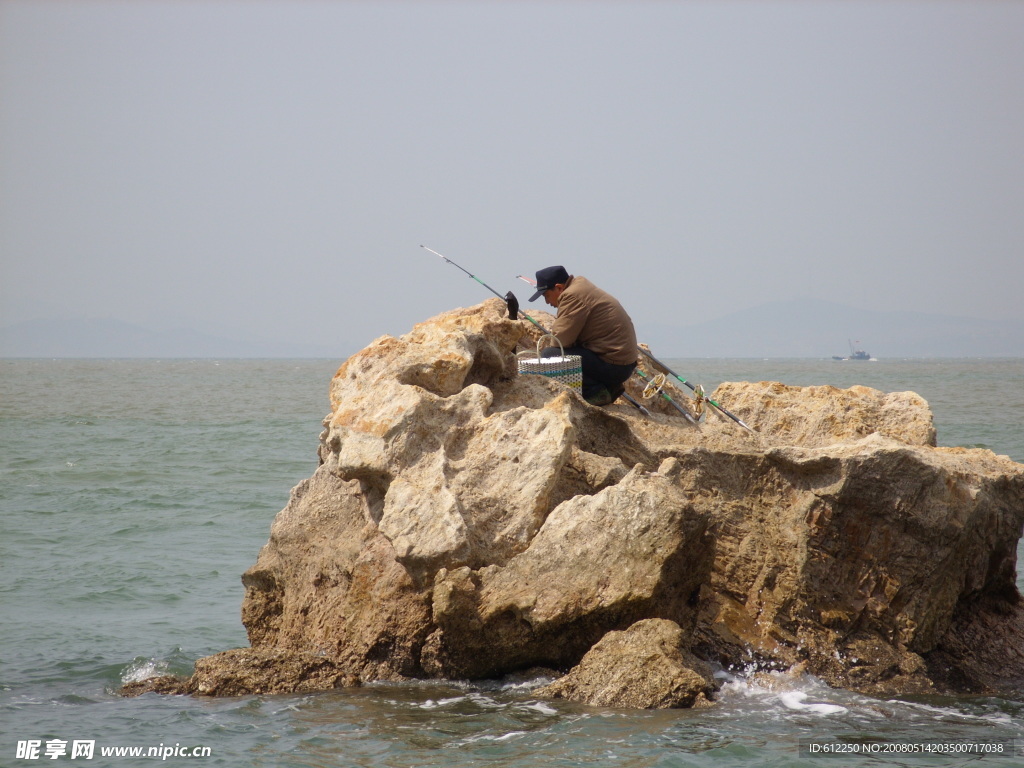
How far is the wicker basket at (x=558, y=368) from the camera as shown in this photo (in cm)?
853

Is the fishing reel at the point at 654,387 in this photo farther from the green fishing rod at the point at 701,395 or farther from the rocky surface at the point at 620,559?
the rocky surface at the point at 620,559

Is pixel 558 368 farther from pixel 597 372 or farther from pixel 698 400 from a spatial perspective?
pixel 698 400

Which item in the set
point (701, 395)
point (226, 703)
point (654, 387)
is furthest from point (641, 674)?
point (701, 395)

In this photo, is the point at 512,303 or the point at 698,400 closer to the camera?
the point at 512,303

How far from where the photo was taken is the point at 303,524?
7941mm

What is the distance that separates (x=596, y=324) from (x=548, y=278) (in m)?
0.56

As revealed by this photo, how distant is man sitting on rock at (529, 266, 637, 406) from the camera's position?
870 centimetres

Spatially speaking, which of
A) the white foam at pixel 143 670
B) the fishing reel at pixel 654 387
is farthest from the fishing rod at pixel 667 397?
the white foam at pixel 143 670

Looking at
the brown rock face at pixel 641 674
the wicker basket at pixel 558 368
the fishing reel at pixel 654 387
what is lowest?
the brown rock face at pixel 641 674

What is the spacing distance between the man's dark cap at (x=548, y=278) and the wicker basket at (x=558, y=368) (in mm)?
471

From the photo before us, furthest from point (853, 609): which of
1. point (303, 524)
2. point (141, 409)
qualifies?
point (141, 409)

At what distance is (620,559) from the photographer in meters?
6.50

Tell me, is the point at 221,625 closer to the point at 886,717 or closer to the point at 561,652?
the point at 561,652

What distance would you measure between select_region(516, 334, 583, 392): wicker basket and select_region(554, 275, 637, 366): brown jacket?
0.18 metres
